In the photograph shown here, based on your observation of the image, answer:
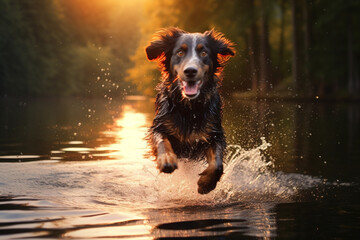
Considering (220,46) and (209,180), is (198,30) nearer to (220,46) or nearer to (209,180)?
(220,46)

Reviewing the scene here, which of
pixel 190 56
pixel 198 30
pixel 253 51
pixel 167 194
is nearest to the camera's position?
pixel 190 56

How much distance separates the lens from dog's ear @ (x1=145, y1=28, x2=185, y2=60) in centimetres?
791

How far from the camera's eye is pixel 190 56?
7.35m

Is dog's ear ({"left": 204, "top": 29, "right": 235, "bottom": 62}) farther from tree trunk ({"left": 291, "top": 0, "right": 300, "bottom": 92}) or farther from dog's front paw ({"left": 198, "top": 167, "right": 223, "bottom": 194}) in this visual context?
tree trunk ({"left": 291, "top": 0, "right": 300, "bottom": 92})

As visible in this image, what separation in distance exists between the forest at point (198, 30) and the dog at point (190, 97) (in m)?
20.1

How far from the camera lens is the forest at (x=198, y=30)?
3891 cm

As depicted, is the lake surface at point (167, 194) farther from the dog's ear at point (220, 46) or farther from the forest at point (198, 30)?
the forest at point (198, 30)

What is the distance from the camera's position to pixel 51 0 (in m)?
59.4

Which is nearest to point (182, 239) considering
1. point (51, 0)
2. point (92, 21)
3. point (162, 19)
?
point (162, 19)

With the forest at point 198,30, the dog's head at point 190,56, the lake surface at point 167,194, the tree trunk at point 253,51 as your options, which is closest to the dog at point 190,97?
the dog's head at point 190,56

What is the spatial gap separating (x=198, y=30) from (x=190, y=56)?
116 feet

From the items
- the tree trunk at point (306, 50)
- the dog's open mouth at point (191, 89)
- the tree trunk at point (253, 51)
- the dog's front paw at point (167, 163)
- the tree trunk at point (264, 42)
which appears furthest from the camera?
the tree trunk at point (253, 51)

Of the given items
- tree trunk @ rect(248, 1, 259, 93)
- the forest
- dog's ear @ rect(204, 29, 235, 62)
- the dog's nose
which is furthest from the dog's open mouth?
tree trunk @ rect(248, 1, 259, 93)

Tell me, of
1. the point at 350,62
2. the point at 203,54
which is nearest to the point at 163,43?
the point at 203,54
